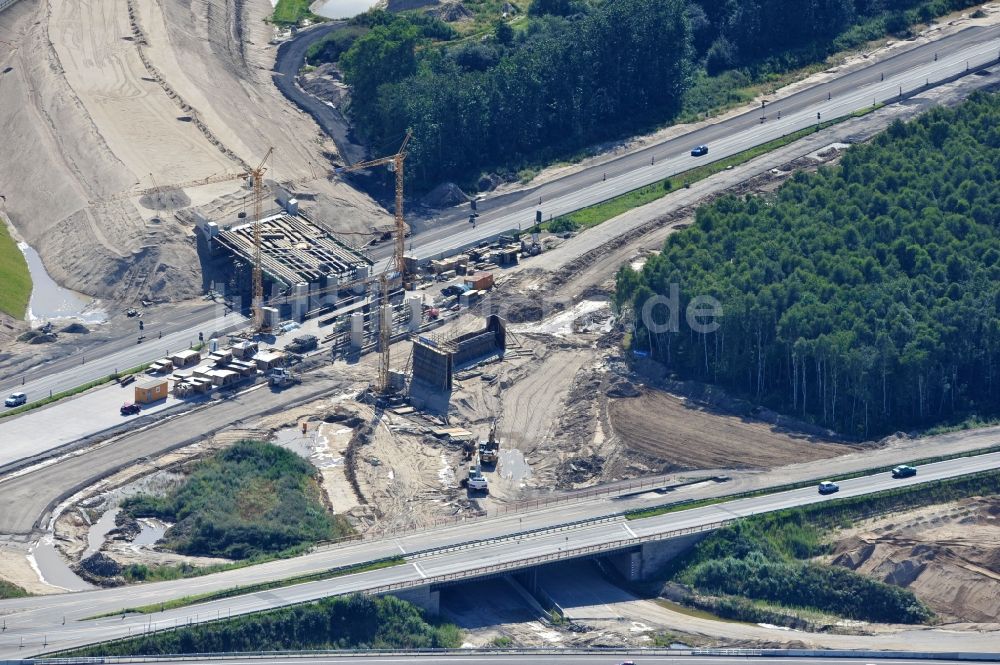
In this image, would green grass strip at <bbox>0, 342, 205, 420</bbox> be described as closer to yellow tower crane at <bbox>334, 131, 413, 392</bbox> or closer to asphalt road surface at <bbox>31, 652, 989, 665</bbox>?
yellow tower crane at <bbox>334, 131, 413, 392</bbox>

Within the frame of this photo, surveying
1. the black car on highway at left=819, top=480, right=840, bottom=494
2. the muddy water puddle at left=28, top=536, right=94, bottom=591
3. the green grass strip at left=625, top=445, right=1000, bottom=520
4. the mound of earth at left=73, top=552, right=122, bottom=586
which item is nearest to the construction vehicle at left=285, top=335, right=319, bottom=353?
the muddy water puddle at left=28, top=536, right=94, bottom=591

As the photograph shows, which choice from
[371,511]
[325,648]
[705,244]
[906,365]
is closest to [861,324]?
[906,365]

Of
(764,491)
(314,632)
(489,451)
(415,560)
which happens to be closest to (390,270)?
(489,451)

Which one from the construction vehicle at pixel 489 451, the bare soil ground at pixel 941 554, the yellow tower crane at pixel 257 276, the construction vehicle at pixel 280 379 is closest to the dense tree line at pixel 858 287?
the bare soil ground at pixel 941 554

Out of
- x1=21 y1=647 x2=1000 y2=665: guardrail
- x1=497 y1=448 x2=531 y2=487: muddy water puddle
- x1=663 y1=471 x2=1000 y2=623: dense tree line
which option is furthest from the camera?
x1=497 y1=448 x2=531 y2=487: muddy water puddle

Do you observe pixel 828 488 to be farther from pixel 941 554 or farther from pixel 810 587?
pixel 810 587

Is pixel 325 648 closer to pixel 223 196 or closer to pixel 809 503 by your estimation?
pixel 809 503
